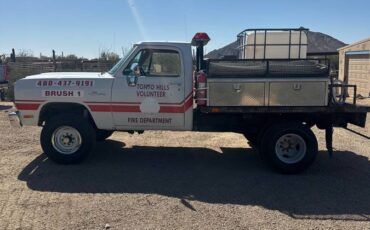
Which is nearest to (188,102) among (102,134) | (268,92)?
(268,92)

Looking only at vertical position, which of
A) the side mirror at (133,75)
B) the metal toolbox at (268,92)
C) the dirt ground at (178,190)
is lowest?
the dirt ground at (178,190)

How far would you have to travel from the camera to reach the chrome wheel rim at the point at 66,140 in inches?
270

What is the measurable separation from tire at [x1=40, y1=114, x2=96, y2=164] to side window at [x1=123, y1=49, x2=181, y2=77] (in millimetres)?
1245

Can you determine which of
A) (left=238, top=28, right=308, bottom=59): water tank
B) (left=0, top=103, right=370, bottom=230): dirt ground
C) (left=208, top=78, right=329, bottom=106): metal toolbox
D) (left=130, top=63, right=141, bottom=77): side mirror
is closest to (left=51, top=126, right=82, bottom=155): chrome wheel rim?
(left=0, top=103, right=370, bottom=230): dirt ground

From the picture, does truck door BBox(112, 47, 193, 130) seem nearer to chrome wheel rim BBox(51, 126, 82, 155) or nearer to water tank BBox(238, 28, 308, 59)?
chrome wheel rim BBox(51, 126, 82, 155)

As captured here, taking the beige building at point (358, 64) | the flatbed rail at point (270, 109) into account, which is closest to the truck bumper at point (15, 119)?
the flatbed rail at point (270, 109)

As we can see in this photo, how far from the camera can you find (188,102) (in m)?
6.73

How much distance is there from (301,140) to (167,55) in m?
2.64

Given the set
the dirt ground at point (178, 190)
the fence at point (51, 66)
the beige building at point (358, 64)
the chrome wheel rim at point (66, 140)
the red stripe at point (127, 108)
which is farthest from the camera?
the beige building at point (358, 64)

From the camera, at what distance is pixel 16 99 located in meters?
6.82

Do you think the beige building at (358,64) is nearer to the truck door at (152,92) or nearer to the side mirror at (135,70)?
the truck door at (152,92)

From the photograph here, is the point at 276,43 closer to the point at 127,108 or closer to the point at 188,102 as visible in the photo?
the point at 188,102

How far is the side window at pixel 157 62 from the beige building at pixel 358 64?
54.3ft

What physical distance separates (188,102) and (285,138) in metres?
1.71
